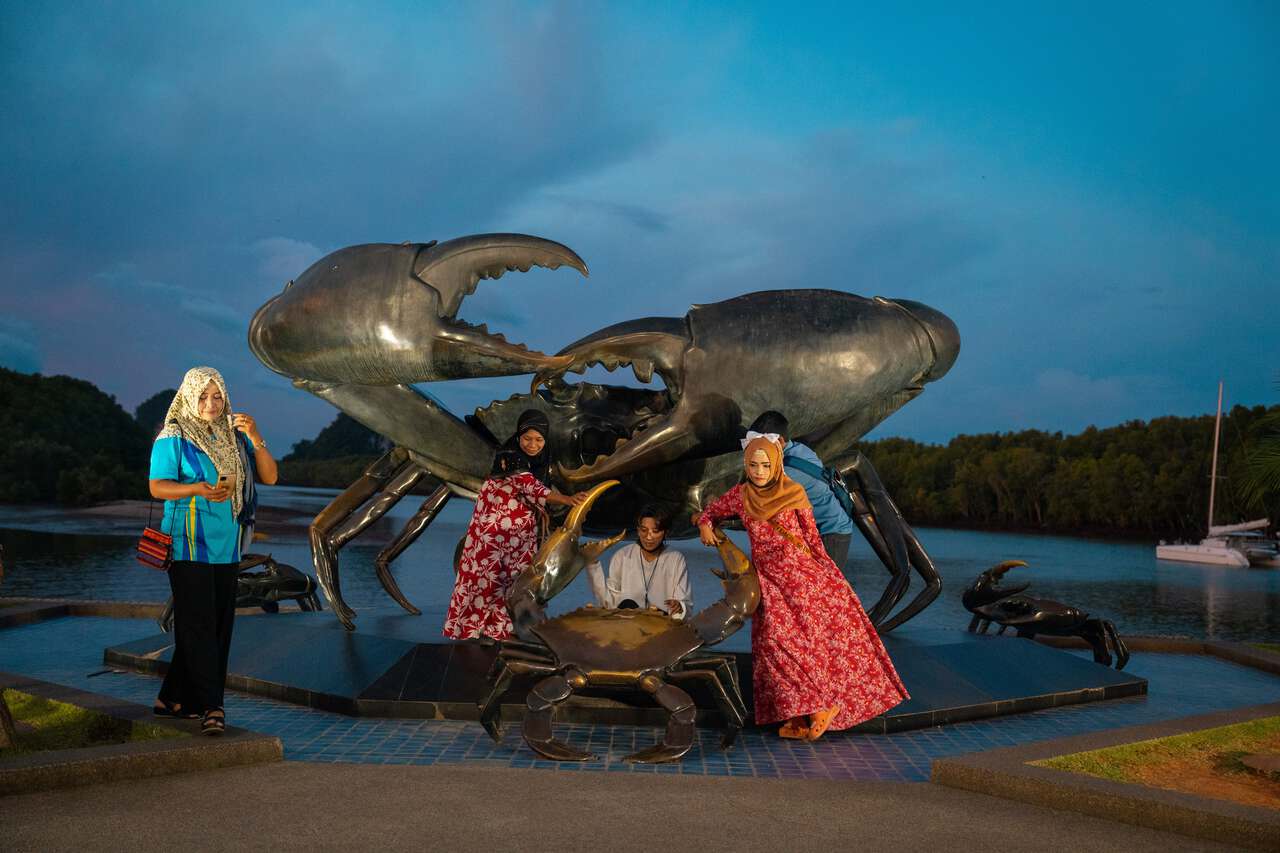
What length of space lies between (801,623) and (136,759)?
2.99 meters

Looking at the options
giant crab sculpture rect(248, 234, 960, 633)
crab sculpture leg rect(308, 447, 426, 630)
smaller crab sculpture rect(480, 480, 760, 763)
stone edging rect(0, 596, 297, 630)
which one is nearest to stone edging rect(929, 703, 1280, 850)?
smaller crab sculpture rect(480, 480, 760, 763)

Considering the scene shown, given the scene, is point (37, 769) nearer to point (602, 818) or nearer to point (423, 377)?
point (602, 818)

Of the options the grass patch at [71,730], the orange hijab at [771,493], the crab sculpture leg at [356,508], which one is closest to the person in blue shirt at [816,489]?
the orange hijab at [771,493]

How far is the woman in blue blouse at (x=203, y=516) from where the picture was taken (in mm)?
4504

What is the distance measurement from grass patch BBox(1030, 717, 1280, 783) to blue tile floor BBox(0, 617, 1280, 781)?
61 centimetres

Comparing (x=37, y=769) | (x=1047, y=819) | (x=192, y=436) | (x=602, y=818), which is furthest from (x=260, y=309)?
(x=1047, y=819)

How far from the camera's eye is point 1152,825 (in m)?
3.88

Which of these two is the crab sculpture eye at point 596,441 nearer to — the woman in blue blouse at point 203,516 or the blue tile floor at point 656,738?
the blue tile floor at point 656,738

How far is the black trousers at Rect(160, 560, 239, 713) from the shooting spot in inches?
179

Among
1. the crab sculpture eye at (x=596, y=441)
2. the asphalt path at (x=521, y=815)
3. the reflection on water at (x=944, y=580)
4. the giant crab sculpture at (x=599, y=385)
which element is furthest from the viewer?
the reflection on water at (x=944, y=580)

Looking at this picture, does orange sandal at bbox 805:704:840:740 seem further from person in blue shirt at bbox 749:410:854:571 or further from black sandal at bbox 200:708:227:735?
black sandal at bbox 200:708:227:735

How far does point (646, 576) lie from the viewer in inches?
215

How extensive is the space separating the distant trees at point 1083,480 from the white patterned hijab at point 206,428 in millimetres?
37859

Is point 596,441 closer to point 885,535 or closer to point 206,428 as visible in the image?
point 885,535
